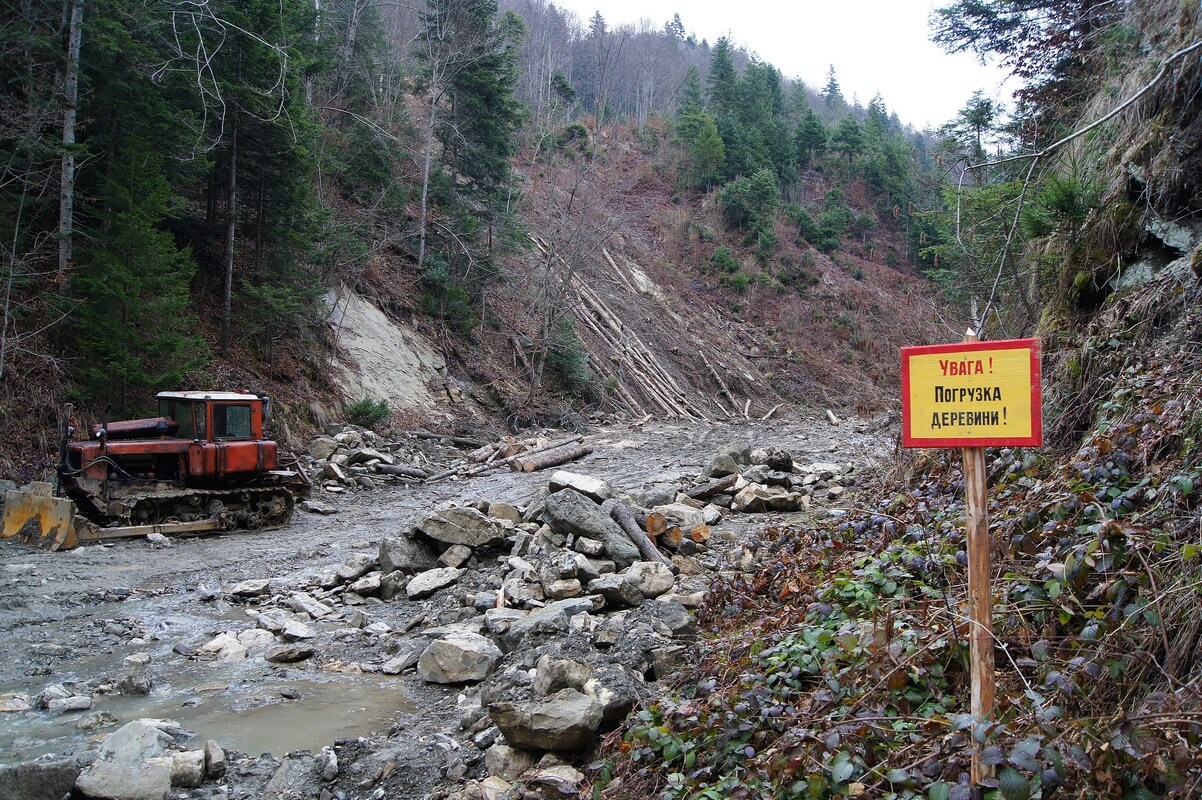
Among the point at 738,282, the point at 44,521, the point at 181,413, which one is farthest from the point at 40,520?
the point at 738,282

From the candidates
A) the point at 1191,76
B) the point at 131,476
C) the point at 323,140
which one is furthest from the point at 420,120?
the point at 1191,76

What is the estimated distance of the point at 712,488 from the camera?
36.4 ft

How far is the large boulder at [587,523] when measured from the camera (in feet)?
24.9

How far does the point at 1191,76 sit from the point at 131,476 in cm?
1334

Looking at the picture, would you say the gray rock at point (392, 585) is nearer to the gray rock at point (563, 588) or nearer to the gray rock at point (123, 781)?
the gray rock at point (563, 588)

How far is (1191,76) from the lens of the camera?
6.15 metres

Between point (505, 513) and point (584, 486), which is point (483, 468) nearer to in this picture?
point (505, 513)

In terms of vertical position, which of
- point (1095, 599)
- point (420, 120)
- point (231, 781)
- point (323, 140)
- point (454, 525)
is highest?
point (420, 120)

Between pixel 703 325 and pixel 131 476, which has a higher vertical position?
pixel 703 325

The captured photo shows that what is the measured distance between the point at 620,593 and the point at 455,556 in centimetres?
285

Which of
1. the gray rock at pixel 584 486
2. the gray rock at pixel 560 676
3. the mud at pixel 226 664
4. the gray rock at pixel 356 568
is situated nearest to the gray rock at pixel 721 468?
the mud at pixel 226 664

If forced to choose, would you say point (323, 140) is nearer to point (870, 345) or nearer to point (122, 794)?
point (122, 794)

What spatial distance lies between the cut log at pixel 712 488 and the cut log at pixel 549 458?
677 cm

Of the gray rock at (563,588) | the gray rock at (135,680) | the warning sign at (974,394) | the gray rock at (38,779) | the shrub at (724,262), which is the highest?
the shrub at (724,262)
